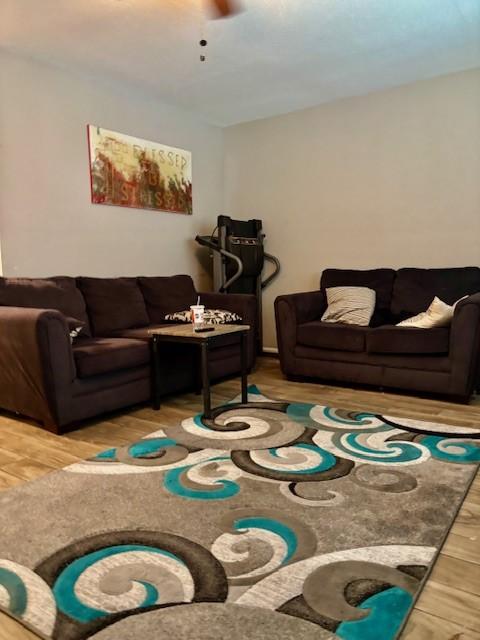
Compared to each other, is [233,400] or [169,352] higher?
[169,352]

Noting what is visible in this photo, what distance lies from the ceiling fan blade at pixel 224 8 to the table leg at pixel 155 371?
6.34 ft

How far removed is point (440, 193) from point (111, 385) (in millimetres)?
3059

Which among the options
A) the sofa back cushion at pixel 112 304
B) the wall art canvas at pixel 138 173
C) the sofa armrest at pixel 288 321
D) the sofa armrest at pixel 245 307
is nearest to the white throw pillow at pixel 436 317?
the sofa armrest at pixel 288 321

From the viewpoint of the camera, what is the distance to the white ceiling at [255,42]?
8.83 ft

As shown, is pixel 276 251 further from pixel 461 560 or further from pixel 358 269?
pixel 461 560

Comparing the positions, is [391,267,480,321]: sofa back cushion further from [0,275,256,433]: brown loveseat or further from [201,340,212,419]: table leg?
[201,340,212,419]: table leg

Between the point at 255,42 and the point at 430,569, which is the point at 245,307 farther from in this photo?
the point at 430,569

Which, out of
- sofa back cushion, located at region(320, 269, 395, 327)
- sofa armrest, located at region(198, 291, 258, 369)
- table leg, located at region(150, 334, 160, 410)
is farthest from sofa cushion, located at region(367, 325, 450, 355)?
table leg, located at region(150, 334, 160, 410)

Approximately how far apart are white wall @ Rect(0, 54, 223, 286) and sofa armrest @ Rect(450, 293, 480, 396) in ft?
8.62

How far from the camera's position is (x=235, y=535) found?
1604 mm

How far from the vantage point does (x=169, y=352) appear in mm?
3221

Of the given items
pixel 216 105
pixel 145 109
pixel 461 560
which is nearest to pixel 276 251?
pixel 216 105

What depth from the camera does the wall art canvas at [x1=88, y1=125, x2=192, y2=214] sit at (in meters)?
3.79

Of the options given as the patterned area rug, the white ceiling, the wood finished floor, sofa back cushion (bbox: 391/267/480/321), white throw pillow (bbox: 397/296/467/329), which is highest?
the white ceiling
